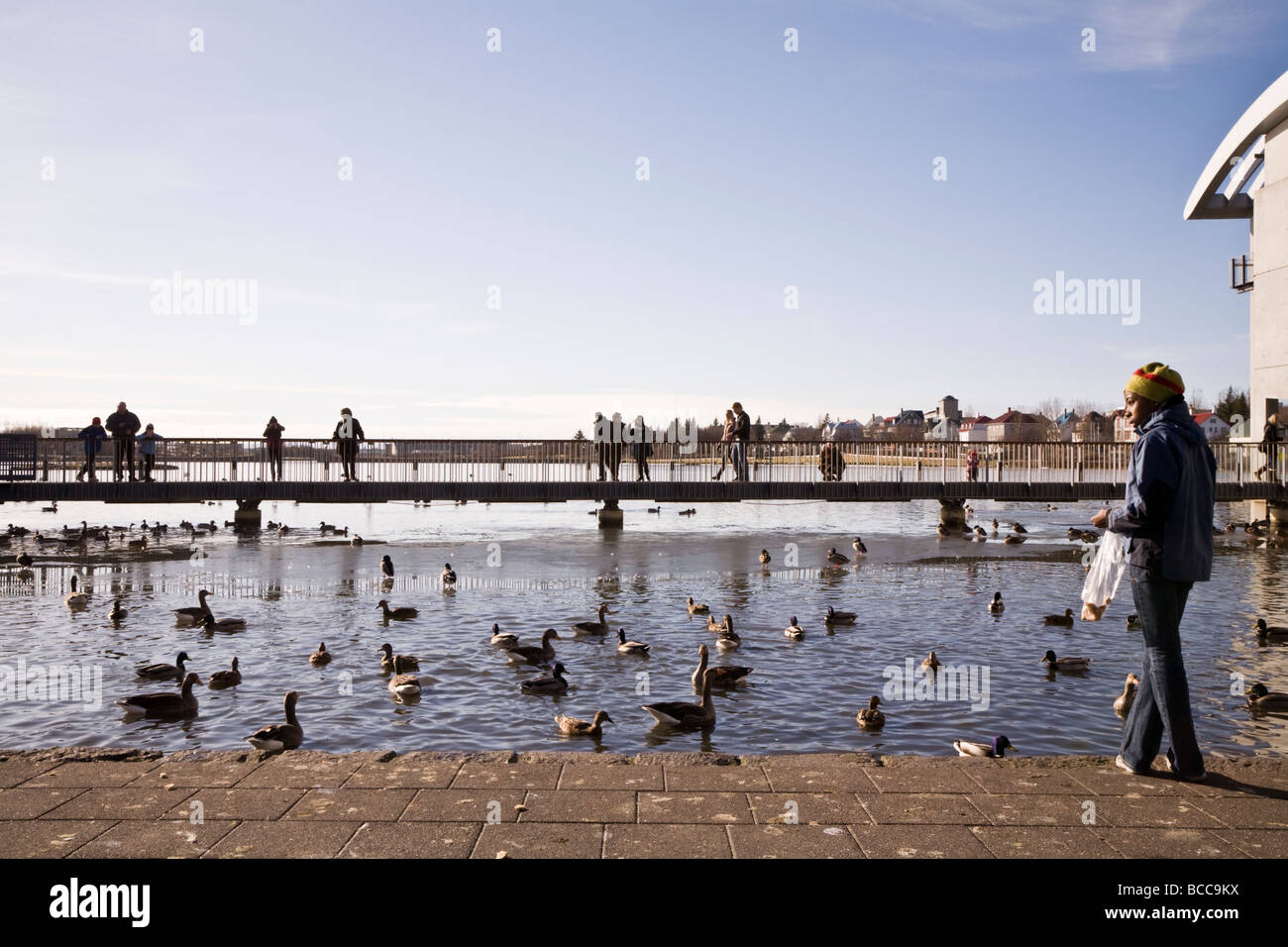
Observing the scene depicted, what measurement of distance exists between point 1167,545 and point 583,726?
652 centimetres

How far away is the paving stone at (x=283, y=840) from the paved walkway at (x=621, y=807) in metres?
0.01

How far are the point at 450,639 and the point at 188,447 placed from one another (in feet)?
80.2

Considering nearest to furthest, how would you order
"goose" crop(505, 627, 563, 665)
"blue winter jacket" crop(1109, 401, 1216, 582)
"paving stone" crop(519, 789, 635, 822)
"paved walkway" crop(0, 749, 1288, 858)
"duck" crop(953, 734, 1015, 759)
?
"paved walkway" crop(0, 749, 1288, 858) → "paving stone" crop(519, 789, 635, 822) → "blue winter jacket" crop(1109, 401, 1216, 582) → "duck" crop(953, 734, 1015, 759) → "goose" crop(505, 627, 563, 665)

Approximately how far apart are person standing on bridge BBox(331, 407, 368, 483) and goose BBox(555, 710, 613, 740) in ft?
82.5

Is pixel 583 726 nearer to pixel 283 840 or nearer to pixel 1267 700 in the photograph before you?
pixel 283 840

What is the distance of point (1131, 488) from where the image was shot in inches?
247

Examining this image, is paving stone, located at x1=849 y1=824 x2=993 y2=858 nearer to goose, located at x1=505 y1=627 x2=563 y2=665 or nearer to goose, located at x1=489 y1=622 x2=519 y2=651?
goose, located at x1=505 y1=627 x2=563 y2=665

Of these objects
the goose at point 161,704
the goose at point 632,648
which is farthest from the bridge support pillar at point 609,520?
the goose at point 161,704

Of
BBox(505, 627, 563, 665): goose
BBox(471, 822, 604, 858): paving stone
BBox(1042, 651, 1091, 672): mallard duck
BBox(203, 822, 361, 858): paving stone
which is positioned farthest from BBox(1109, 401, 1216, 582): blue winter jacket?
BBox(505, 627, 563, 665): goose

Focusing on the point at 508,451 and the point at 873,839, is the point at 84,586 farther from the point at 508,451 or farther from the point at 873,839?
the point at 873,839

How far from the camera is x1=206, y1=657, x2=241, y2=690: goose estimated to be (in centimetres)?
1330

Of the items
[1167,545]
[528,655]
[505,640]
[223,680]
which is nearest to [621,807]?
[1167,545]

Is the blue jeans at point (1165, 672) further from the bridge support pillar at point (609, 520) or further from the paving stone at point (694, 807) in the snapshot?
the bridge support pillar at point (609, 520)
